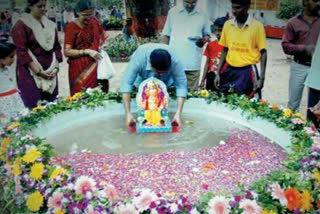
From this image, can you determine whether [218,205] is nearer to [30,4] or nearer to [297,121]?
[297,121]

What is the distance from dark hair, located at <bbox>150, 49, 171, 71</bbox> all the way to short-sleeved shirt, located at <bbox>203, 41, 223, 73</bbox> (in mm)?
1510

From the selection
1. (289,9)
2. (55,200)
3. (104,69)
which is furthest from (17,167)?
(289,9)

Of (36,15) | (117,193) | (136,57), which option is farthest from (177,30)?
(117,193)

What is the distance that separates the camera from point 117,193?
1.96 m

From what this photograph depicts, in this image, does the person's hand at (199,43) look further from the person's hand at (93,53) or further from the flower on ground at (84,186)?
the flower on ground at (84,186)

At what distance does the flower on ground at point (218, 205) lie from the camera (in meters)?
1.75

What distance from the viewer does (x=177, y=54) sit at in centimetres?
323

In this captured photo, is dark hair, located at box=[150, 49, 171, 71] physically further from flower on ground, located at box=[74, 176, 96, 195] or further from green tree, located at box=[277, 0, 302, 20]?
green tree, located at box=[277, 0, 302, 20]

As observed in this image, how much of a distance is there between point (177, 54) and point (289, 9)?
39.8 ft

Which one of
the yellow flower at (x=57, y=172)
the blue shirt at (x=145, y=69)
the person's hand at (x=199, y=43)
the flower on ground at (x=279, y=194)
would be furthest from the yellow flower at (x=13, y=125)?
the person's hand at (x=199, y=43)

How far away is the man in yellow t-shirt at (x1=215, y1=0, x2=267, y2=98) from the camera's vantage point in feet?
11.3

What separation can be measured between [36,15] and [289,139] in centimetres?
261

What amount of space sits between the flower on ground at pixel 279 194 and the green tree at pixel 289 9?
43.4 ft

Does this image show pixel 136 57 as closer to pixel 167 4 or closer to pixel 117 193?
pixel 117 193
